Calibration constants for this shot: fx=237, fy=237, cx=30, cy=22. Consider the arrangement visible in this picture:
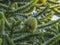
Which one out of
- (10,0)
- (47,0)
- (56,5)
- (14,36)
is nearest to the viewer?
(14,36)

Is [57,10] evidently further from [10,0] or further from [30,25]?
[30,25]

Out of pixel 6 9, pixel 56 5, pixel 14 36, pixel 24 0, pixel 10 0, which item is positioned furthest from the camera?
pixel 56 5

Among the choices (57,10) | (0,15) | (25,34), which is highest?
(0,15)

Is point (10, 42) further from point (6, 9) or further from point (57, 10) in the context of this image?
point (57, 10)

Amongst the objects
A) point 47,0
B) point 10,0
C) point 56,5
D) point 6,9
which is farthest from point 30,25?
point 47,0

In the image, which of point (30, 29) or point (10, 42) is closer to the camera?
point (10, 42)

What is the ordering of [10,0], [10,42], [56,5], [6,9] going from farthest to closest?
[56,5] < [10,0] < [6,9] < [10,42]

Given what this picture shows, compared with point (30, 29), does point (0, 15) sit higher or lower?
higher

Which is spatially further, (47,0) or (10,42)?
(47,0)

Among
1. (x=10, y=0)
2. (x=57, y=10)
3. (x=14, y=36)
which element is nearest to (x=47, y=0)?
(x=57, y=10)
